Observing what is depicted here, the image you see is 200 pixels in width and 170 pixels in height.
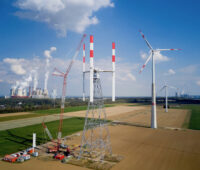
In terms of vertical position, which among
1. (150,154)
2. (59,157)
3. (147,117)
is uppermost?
(59,157)

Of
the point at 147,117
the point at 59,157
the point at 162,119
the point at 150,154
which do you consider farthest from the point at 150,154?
the point at 147,117

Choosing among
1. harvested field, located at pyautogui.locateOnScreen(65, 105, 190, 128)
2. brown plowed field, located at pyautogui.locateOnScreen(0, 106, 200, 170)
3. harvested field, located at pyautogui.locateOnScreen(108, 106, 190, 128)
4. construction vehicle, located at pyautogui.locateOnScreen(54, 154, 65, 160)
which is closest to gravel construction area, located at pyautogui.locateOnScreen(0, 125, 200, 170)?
brown plowed field, located at pyautogui.locateOnScreen(0, 106, 200, 170)

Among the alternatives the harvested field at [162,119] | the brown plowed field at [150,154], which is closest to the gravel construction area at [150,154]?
the brown plowed field at [150,154]

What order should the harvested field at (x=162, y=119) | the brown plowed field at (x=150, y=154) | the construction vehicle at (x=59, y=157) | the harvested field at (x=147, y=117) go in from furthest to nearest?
the harvested field at (x=147, y=117) < the harvested field at (x=162, y=119) < the construction vehicle at (x=59, y=157) < the brown plowed field at (x=150, y=154)

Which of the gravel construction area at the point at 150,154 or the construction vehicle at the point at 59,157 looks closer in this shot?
the gravel construction area at the point at 150,154

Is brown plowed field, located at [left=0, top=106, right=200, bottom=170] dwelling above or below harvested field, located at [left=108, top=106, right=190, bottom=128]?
above

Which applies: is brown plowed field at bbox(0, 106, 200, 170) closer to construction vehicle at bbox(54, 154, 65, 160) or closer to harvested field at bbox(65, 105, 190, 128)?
construction vehicle at bbox(54, 154, 65, 160)

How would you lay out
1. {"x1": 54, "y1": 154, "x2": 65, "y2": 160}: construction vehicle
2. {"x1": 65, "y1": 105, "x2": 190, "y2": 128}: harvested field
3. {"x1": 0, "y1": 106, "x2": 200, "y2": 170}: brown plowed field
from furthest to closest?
{"x1": 65, "y1": 105, "x2": 190, "y2": 128}: harvested field → {"x1": 54, "y1": 154, "x2": 65, "y2": 160}: construction vehicle → {"x1": 0, "y1": 106, "x2": 200, "y2": 170}: brown plowed field

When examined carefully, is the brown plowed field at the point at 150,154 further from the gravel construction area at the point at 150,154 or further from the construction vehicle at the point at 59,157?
the construction vehicle at the point at 59,157

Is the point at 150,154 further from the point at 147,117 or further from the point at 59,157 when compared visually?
the point at 147,117
